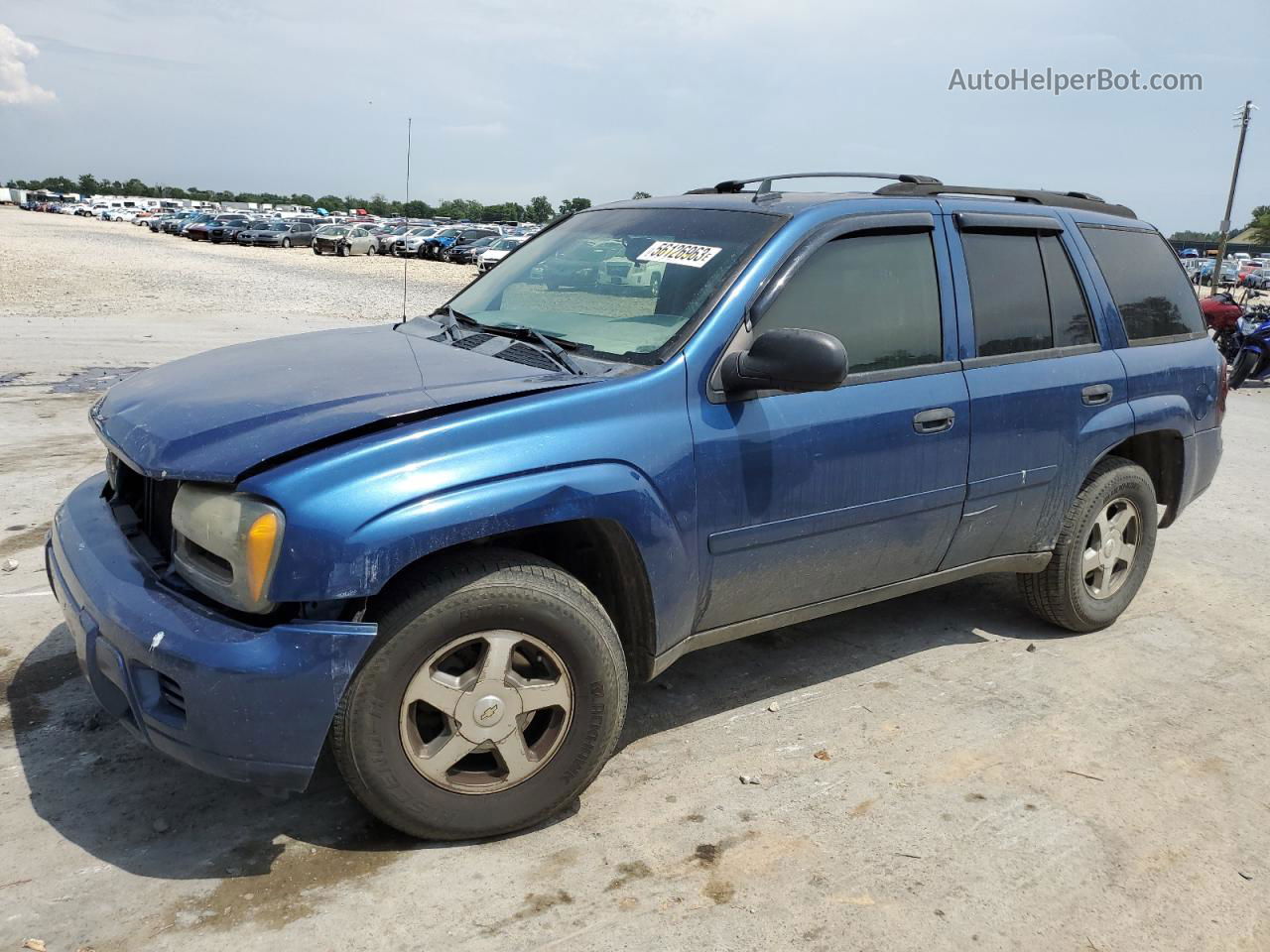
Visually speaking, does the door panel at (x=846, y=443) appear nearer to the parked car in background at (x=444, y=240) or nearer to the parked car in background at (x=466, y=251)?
the parked car in background at (x=466, y=251)

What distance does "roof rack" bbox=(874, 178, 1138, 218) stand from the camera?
4016 millimetres

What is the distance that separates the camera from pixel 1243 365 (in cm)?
1329

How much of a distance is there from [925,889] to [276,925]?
1696mm

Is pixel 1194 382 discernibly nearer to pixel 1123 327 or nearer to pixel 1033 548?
pixel 1123 327

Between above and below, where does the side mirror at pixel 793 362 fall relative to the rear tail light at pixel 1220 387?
above

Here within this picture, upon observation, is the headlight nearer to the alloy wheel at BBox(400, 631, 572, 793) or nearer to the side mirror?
the alloy wheel at BBox(400, 631, 572, 793)

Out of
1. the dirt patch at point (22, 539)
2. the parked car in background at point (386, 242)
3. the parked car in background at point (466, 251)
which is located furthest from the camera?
the parked car in background at point (386, 242)

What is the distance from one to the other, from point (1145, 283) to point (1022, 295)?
3.32ft

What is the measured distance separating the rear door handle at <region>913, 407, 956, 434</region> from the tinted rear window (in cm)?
135

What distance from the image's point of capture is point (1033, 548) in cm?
427

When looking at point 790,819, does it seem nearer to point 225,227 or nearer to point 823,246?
point 823,246

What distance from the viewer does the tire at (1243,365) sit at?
13.2 meters

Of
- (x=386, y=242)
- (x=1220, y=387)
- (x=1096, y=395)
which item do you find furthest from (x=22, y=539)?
(x=386, y=242)

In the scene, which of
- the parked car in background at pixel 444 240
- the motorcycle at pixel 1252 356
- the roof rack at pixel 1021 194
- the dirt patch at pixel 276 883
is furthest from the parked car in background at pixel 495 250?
the dirt patch at pixel 276 883
